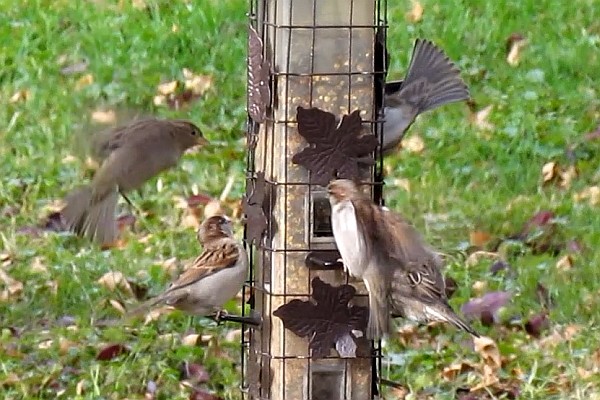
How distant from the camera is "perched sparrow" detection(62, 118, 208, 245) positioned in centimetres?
584

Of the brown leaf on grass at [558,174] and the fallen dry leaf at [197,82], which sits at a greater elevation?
the fallen dry leaf at [197,82]

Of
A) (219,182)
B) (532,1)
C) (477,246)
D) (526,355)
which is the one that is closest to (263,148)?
(526,355)

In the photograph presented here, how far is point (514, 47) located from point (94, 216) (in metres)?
4.07

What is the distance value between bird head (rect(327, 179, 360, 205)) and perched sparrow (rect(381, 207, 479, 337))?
111mm

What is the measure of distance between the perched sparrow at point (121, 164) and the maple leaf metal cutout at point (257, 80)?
995mm

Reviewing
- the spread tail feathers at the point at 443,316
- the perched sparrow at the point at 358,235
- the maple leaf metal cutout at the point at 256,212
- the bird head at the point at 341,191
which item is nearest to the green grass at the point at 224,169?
the spread tail feathers at the point at 443,316

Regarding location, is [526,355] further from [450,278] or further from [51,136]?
[51,136]

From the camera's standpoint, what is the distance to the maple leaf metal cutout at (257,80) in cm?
468

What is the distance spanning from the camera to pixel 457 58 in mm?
9328

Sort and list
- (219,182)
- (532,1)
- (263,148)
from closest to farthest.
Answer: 1. (263,148)
2. (219,182)
3. (532,1)

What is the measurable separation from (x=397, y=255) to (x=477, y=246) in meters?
3.01

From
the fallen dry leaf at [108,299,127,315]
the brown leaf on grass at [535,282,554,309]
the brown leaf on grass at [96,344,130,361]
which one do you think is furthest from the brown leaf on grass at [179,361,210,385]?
the brown leaf on grass at [535,282,554,309]

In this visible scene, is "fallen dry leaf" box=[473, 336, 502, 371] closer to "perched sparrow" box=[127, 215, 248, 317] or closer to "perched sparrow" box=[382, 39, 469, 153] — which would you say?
"perched sparrow" box=[382, 39, 469, 153]

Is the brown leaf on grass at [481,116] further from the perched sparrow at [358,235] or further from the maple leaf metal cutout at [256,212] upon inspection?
the perched sparrow at [358,235]
